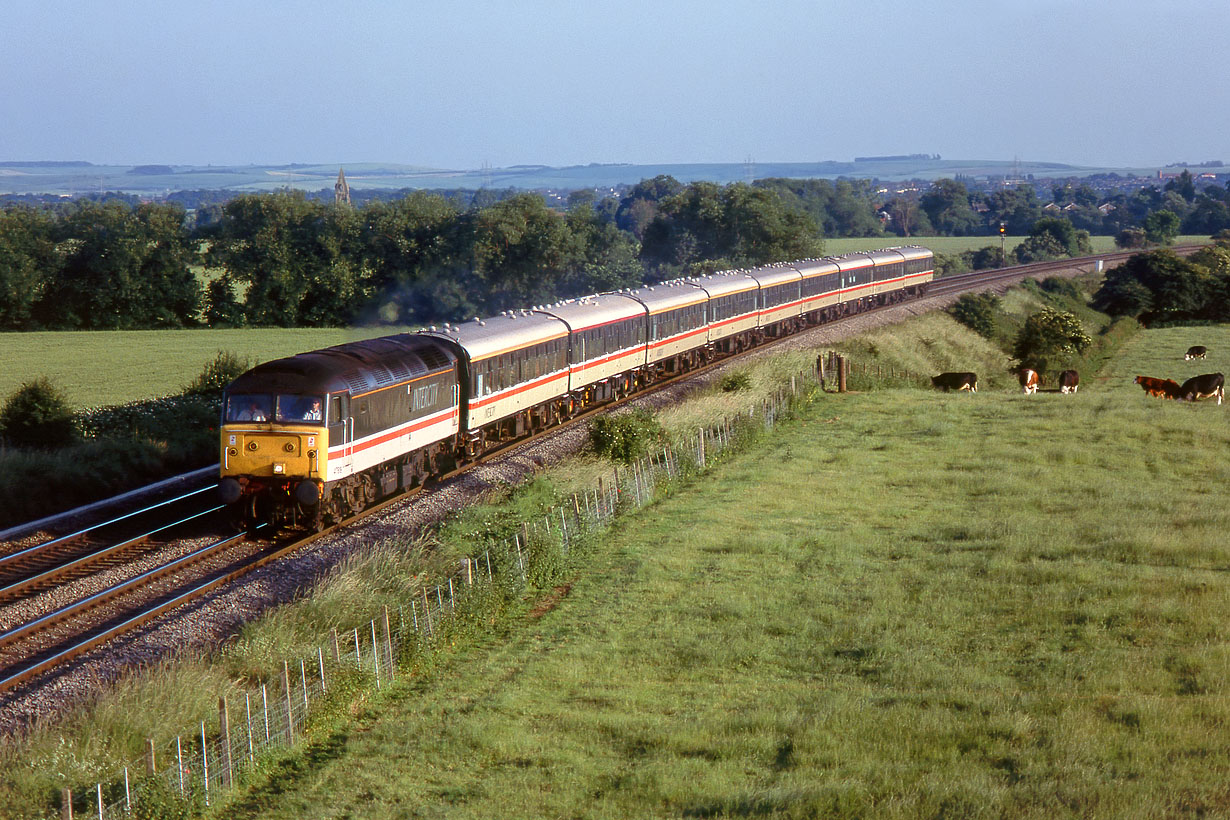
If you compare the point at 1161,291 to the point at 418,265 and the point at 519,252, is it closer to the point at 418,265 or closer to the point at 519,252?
the point at 519,252

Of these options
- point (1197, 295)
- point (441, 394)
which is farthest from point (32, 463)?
point (1197, 295)

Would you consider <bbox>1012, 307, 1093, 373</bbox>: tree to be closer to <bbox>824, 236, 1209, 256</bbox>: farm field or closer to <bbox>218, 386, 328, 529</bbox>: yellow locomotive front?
<bbox>218, 386, 328, 529</bbox>: yellow locomotive front

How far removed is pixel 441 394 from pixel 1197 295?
71017 mm

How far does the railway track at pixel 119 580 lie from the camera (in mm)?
16328

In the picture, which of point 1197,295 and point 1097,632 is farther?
point 1197,295

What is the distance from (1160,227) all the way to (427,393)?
13952cm

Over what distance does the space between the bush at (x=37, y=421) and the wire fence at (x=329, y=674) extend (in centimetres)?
1510

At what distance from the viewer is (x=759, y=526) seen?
76.1ft

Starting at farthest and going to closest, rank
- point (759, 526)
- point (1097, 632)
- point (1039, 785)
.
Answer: point (759, 526)
point (1097, 632)
point (1039, 785)

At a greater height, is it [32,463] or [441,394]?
[441,394]

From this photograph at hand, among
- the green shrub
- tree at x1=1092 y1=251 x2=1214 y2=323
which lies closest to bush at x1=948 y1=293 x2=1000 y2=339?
tree at x1=1092 y1=251 x2=1214 y2=323

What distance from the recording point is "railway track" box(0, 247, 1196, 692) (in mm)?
16328

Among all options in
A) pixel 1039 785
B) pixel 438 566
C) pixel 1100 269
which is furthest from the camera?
pixel 1100 269

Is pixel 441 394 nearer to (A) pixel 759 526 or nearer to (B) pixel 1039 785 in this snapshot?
(A) pixel 759 526
